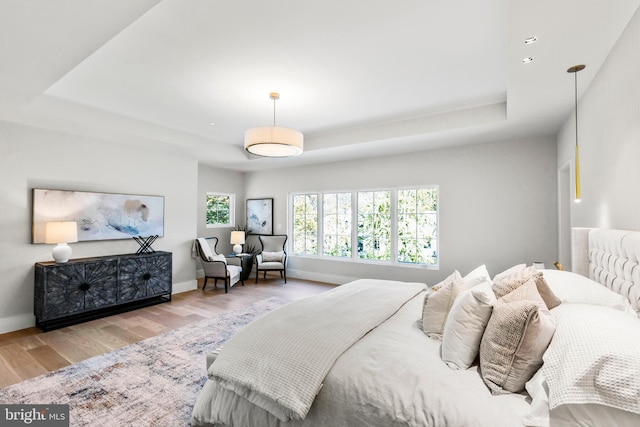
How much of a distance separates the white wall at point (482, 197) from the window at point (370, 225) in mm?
187

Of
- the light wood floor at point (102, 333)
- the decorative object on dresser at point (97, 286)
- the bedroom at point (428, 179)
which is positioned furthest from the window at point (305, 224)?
the decorative object on dresser at point (97, 286)

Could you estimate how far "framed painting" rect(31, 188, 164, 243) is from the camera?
13.0 ft

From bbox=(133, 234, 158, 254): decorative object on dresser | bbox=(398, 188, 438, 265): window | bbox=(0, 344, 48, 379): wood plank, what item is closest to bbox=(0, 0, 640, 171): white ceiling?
bbox=(398, 188, 438, 265): window

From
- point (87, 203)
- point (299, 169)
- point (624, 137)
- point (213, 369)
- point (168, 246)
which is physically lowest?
point (213, 369)

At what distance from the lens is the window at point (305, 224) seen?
6.74m

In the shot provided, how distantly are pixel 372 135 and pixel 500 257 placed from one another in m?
2.72

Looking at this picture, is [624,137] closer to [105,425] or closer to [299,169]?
[105,425]

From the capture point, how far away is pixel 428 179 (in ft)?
17.3

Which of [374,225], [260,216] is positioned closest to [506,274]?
[374,225]

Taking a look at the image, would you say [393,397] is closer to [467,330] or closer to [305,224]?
[467,330]

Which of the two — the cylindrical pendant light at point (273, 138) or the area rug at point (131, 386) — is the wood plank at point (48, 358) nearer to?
the area rug at point (131, 386)

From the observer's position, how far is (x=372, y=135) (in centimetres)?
463

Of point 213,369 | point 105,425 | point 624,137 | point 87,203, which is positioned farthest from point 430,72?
point 87,203

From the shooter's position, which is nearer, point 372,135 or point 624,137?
point 624,137
